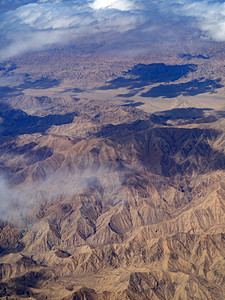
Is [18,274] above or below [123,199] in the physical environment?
above

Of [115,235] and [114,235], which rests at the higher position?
[114,235]

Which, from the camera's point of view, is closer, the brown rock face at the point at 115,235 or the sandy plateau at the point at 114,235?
the sandy plateau at the point at 114,235

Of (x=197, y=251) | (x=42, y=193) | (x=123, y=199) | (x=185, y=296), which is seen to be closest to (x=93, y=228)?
(x=123, y=199)

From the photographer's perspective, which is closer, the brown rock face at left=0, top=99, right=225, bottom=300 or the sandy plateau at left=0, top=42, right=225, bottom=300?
the sandy plateau at left=0, top=42, right=225, bottom=300

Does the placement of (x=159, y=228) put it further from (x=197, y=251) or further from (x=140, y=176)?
(x=140, y=176)

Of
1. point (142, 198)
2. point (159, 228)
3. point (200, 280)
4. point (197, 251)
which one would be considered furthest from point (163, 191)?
point (200, 280)

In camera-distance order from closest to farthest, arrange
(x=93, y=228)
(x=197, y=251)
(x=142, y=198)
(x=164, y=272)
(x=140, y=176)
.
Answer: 1. (x=164, y=272)
2. (x=197, y=251)
3. (x=93, y=228)
4. (x=142, y=198)
5. (x=140, y=176)

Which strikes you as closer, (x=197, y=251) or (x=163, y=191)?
(x=197, y=251)

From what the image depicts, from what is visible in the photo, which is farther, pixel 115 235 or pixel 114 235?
pixel 115 235

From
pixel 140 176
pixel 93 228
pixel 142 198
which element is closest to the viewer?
pixel 93 228
